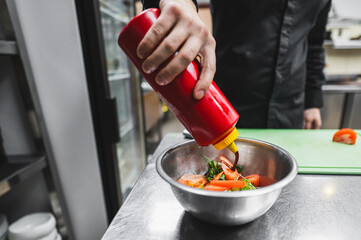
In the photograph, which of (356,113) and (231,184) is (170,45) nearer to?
(231,184)

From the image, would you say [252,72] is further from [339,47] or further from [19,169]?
[339,47]

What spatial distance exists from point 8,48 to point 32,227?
2.22ft

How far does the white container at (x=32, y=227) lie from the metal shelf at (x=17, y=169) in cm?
20

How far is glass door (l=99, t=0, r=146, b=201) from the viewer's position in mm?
1816

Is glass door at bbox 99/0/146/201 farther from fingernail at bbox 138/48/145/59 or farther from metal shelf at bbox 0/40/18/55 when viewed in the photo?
fingernail at bbox 138/48/145/59

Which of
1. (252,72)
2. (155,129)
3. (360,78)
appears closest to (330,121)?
(360,78)

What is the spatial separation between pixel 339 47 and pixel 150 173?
3.28 metres

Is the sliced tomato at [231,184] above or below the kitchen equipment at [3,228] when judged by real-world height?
above

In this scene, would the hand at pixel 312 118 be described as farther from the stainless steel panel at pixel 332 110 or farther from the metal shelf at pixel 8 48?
the stainless steel panel at pixel 332 110

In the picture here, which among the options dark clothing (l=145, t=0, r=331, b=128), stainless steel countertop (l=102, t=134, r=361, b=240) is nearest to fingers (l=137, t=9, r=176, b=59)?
stainless steel countertop (l=102, t=134, r=361, b=240)

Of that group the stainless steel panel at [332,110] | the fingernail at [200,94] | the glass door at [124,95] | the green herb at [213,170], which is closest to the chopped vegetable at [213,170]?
the green herb at [213,170]

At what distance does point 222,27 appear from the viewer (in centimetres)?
105

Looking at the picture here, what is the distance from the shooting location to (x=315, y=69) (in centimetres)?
122

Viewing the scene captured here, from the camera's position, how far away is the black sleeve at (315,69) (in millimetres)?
1197
